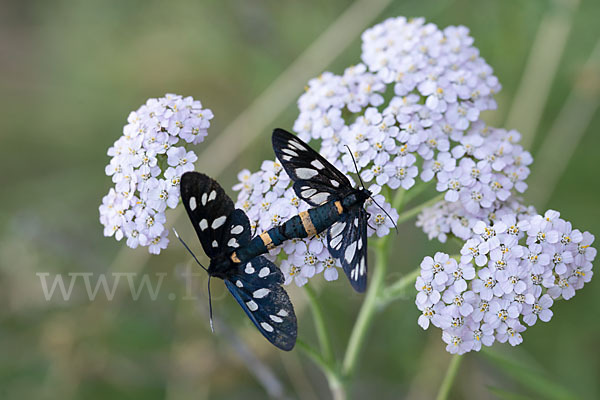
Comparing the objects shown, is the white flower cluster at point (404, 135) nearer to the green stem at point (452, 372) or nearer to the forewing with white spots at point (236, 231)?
the forewing with white spots at point (236, 231)

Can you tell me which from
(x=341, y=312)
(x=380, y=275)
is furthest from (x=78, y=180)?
(x=380, y=275)

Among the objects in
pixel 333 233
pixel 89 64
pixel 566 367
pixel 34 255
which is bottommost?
pixel 34 255

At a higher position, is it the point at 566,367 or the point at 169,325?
the point at 566,367

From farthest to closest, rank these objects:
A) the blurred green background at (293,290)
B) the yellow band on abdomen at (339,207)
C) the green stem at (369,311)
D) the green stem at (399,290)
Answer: the blurred green background at (293,290), the green stem at (369,311), the green stem at (399,290), the yellow band on abdomen at (339,207)

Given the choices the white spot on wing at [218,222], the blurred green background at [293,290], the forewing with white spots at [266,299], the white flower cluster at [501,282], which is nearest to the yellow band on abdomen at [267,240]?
the forewing with white spots at [266,299]

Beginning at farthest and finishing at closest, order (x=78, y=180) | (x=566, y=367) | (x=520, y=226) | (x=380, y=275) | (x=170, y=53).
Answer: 1. (x=170, y=53)
2. (x=78, y=180)
3. (x=566, y=367)
4. (x=380, y=275)
5. (x=520, y=226)

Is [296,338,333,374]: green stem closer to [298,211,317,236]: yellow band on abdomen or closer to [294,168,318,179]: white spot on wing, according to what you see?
[298,211,317,236]: yellow band on abdomen

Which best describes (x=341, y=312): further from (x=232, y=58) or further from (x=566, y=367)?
(x=232, y=58)
